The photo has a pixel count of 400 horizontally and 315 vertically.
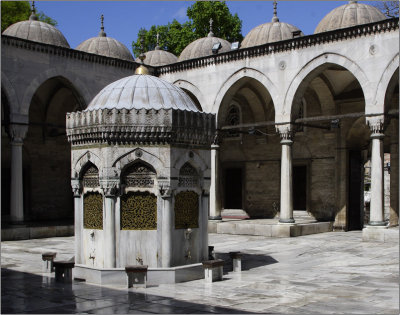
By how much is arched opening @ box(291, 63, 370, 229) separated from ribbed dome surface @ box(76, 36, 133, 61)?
8554 mm

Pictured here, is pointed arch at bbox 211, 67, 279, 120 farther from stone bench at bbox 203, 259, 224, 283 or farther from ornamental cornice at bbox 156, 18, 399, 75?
stone bench at bbox 203, 259, 224, 283

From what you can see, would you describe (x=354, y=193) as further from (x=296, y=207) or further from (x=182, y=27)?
(x=182, y=27)

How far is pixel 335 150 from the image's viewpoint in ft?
66.8

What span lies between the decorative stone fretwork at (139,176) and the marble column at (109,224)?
0.87 ft

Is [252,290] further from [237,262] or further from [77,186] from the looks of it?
[77,186]

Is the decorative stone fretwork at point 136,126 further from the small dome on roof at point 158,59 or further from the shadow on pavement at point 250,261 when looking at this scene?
the small dome on roof at point 158,59

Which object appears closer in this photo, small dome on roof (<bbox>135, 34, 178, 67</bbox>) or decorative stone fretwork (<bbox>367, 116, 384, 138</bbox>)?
decorative stone fretwork (<bbox>367, 116, 384, 138</bbox>)

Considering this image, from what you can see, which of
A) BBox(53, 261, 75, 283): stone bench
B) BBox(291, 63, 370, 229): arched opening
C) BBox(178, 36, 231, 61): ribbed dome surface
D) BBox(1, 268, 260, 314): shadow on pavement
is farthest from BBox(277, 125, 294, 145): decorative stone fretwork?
BBox(1, 268, 260, 314): shadow on pavement

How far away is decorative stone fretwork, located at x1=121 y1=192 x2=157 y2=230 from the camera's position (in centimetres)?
899

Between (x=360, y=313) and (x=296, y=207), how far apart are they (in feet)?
49.3

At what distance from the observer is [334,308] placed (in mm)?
7012

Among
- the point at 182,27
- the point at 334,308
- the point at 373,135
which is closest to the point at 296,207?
the point at 373,135

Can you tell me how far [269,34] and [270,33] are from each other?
0.07 metres


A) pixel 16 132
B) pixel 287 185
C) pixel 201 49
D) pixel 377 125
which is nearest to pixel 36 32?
pixel 16 132
